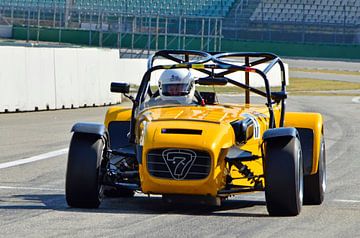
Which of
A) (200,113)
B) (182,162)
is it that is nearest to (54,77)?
(200,113)

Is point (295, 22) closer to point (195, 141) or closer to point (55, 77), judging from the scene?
point (55, 77)

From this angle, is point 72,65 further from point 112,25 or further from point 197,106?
point 112,25

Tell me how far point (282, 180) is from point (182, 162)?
0.82 meters

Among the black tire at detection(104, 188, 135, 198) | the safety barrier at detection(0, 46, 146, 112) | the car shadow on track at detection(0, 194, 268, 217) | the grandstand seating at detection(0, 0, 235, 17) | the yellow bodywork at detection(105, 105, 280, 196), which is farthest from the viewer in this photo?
the grandstand seating at detection(0, 0, 235, 17)

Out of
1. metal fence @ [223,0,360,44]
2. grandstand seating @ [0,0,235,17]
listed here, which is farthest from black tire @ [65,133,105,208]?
metal fence @ [223,0,360,44]

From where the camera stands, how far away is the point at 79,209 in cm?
884

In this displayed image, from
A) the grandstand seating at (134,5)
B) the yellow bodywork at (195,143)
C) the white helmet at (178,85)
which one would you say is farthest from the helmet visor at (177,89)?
the grandstand seating at (134,5)

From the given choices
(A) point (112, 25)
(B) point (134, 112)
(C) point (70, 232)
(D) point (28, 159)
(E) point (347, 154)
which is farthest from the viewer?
(A) point (112, 25)

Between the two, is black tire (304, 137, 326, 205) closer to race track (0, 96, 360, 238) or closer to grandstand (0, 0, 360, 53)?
race track (0, 96, 360, 238)

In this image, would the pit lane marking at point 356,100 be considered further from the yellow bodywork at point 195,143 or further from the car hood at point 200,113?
the yellow bodywork at point 195,143

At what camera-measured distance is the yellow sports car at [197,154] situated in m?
8.47

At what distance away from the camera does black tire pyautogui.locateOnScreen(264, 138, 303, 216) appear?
335 inches

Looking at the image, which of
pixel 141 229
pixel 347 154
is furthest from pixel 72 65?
pixel 141 229

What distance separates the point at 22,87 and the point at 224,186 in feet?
42.9
